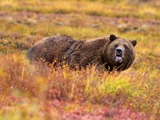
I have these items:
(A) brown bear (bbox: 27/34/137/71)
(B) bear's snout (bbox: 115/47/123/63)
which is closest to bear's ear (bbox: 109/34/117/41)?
(A) brown bear (bbox: 27/34/137/71)

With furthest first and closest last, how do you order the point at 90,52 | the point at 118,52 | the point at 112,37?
the point at 90,52 → the point at 112,37 → the point at 118,52

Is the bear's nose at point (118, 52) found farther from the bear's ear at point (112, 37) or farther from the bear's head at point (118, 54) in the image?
the bear's ear at point (112, 37)

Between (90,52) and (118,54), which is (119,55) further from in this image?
(90,52)

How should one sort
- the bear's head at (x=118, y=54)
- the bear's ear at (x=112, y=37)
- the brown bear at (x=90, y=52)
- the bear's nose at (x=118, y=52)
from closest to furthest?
the bear's nose at (x=118, y=52)
the bear's head at (x=118, y=54)
the brown bear at (x=90, y=52)
the bear's ear at (x=112, y=37)

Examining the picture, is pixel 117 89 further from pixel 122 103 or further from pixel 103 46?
pixel 103 46

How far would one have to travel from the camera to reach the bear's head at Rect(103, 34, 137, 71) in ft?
37.0

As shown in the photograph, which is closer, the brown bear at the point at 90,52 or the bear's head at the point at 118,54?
the bear's head at the point at 118,54

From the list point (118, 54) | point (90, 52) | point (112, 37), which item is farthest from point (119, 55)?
point (90, 52)

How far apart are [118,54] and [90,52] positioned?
99 centimetres

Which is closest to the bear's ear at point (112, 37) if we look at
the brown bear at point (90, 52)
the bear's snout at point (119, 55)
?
the brown bear at point (90, 52)

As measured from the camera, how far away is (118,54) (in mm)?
11211

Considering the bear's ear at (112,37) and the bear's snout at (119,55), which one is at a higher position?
the bear's ear at (112,37)

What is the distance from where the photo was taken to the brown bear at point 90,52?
37.8 feet

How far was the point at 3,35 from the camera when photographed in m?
19.0
